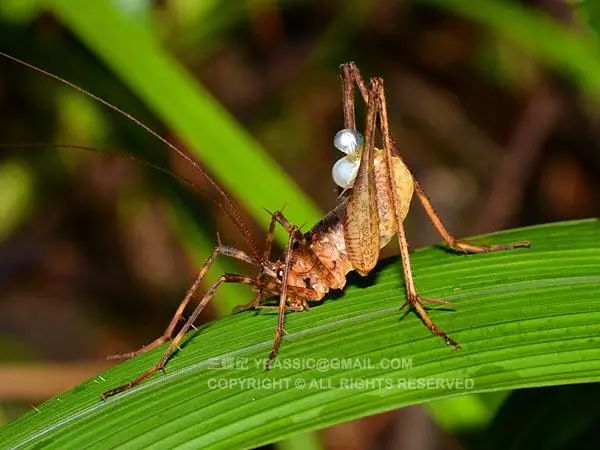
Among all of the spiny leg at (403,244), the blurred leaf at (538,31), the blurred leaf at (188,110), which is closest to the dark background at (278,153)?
the blurred leaf at (538,31)

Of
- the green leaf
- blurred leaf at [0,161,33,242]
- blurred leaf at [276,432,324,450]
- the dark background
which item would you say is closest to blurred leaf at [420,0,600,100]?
the dark background

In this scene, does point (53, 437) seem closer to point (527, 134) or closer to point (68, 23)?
point (68, 23)

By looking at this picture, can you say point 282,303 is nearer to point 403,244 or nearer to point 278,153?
point 403,244

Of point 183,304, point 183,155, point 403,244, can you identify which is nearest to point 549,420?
point 403,244

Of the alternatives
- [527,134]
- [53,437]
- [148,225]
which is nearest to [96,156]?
[148,225]

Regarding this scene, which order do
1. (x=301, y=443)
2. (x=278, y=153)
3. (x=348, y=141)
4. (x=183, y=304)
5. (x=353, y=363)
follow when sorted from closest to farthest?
(x=353, y=363), (x=183, y=304), (x=348, y=141), (x=301, y=443), (x=278, y=153)
